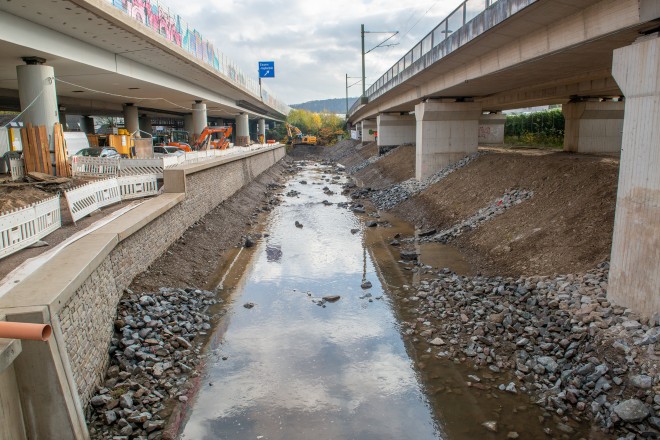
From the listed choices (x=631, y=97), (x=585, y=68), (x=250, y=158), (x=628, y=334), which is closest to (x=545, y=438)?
(x=628, y=334)

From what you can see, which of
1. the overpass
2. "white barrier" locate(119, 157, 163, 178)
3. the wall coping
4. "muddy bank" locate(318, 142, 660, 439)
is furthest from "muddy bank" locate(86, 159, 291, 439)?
the overpass

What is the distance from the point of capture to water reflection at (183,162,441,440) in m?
7.08

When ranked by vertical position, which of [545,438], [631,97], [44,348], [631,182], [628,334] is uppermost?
[631,97]

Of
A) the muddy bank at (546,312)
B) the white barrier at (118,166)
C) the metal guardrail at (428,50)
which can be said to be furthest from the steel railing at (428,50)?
the white barrier at (118,166)

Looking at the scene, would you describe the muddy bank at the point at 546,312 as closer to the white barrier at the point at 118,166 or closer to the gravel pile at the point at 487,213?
the gravel pile at the point at 487,213

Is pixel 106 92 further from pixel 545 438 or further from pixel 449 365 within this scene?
pixel 545 438

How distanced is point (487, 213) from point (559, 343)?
9.49 metres

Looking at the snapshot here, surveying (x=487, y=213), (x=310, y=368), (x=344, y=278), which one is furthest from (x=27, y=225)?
(x=487, y=213)

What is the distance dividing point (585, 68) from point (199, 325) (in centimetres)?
1493

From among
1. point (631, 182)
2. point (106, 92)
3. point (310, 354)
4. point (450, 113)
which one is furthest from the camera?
point (106, 92)

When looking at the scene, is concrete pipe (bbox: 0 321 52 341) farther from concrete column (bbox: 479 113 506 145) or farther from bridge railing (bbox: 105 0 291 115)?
concrete column (bbox: 479 113 506 145)

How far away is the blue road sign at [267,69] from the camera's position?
2430 inches

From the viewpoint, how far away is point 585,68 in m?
16.2

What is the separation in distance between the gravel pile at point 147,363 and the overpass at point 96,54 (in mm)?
9291
